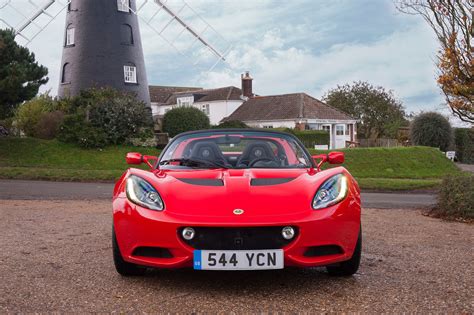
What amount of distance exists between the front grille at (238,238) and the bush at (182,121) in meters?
30.4

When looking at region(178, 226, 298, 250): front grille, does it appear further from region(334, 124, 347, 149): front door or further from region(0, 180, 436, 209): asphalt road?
region(334, 124, 347, 149): front door

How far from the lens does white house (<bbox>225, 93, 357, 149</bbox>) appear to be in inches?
1964

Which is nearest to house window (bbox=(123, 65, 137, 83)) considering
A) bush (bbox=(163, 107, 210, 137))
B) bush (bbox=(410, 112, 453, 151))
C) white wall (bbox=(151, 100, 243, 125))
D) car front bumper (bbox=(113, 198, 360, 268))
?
bush (bbox=(163, 107, 210, 137))

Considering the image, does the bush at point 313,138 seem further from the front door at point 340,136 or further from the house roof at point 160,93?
the house roof at point 160,93

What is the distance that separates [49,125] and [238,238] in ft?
88.0

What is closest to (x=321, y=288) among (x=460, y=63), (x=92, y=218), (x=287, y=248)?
(x=287, y=248)

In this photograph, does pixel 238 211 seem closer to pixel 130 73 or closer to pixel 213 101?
pixel 130 73

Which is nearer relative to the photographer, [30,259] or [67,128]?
[30,259]

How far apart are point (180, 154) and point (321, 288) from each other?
2.08m

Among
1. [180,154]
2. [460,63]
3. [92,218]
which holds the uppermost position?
[460,63]

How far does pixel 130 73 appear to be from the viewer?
3212 cm

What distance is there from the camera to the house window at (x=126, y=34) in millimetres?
31656

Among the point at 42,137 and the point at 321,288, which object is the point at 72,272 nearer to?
the point at 321,288

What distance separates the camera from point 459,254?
5812mm
